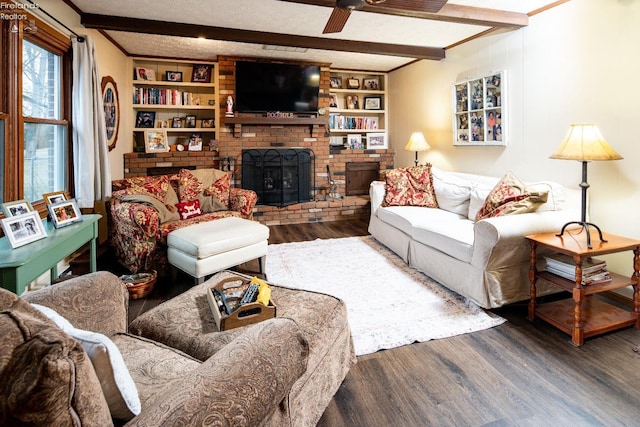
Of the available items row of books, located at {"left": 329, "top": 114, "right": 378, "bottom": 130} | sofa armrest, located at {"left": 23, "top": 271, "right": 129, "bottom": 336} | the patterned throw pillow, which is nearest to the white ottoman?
the patterned throw pillow

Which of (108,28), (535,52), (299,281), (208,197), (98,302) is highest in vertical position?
(108,28)

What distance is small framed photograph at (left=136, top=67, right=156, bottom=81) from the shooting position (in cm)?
523

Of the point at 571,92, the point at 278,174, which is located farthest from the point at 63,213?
the point at 571,92

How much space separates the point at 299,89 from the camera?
5543 mm

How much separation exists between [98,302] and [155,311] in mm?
277

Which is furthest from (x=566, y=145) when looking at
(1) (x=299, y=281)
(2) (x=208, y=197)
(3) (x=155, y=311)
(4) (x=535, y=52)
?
(2) (x=208, y=197)

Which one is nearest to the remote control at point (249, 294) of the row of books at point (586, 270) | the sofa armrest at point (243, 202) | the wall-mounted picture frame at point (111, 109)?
the row of books at point (586, 270)

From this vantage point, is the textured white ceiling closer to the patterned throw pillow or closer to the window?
the window

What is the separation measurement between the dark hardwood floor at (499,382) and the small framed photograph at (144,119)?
4796 millimetres

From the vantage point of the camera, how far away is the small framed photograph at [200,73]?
5.51 m

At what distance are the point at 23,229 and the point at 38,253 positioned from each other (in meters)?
0.28

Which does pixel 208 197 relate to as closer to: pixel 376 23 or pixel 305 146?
pixel 305 146

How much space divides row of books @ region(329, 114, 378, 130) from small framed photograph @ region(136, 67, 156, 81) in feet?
8.95

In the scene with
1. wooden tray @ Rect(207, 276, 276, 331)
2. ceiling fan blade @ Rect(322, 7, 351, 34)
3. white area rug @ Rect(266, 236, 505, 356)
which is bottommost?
white area rug @ Rect(266, 236, 505, 356)
